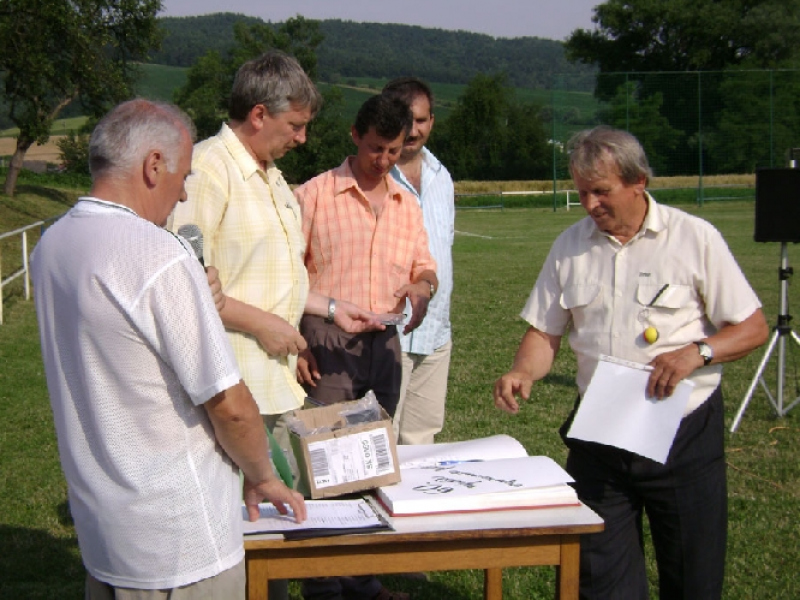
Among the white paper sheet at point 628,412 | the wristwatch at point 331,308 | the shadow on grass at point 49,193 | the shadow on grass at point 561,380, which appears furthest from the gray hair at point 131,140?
the shadow on grass at point 49,193

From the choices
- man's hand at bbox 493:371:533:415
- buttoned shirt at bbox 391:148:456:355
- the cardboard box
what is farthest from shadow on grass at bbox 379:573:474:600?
the cardboard box

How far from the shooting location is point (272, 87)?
338 centimetres

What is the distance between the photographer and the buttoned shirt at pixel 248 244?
330cm

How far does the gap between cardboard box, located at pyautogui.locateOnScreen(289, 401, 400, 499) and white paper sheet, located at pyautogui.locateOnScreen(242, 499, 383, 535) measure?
5cm

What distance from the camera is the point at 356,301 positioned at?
415 centimetres

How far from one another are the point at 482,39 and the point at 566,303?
203468mm

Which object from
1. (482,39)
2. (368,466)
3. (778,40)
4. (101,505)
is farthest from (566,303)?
(482,39)

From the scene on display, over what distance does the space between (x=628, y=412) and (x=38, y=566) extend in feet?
10.4

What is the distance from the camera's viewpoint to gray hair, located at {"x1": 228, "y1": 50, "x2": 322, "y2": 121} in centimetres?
338

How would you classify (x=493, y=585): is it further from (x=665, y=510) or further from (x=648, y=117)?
(x=648, y=117)

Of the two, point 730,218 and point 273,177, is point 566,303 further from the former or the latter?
point 730,218

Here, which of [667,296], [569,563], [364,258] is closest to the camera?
[569,563]

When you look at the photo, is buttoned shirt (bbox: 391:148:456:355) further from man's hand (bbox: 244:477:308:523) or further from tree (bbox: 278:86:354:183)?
tree (bbox: 278:86:354:183)

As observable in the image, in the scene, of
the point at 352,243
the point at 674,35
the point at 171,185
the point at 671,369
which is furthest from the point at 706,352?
the point at 674,35
